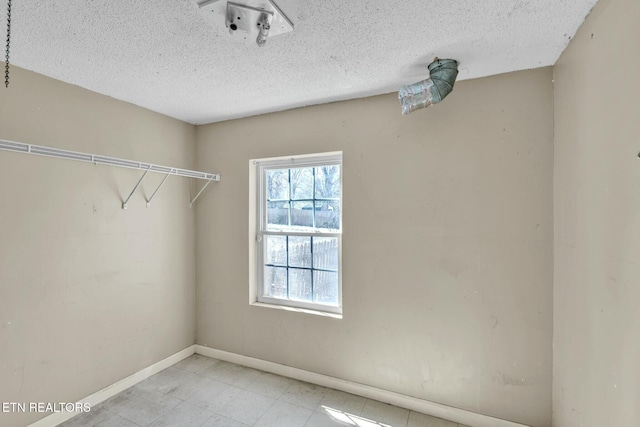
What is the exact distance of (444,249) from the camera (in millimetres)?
1954

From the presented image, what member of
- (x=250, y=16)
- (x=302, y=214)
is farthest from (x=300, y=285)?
(x=250, y=16)

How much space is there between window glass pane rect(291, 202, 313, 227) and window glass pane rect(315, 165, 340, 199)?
130mm

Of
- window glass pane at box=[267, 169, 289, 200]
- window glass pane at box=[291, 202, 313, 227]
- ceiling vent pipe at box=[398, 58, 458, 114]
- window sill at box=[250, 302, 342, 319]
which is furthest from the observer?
window glass pane at box=[267, 169, 289, 200]

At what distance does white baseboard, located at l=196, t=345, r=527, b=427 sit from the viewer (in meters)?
1.87

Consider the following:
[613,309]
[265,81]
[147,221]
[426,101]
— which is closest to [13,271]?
[147,221]

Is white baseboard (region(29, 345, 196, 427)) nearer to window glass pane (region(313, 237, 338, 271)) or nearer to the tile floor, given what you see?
the tile floor

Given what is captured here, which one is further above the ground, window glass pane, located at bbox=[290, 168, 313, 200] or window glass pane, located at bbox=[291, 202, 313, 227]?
window glass pane, located at bbox=[290, 168, 313, 200]

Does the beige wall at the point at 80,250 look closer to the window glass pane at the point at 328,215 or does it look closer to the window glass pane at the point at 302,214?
the window glass pane at the point at 302,214

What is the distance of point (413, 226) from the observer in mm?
2041

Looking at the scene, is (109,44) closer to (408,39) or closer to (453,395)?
(408,39)

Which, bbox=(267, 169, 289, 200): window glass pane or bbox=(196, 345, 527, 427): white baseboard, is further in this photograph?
bbox=(267, 169, 289, 200): window glass pane

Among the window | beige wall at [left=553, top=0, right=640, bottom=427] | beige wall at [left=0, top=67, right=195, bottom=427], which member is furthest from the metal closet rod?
beige wall at [left=553, top=0, right=640, bottom=427]

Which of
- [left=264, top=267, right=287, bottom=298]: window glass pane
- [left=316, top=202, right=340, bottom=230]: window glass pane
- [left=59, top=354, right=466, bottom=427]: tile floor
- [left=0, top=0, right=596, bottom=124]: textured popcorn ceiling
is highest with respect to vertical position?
[left=0, top=0, right=596, bottom=124]: textured popcorn ceiling

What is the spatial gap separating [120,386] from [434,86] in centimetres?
305
